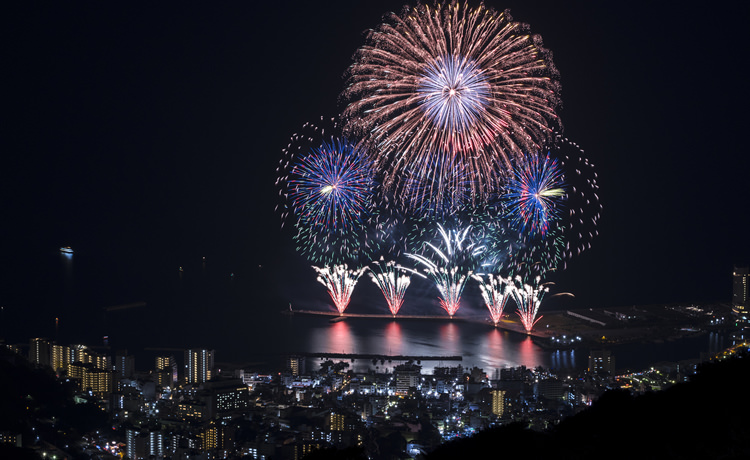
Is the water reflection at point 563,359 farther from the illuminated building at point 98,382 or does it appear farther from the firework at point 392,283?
the illuminated building at point 98,382

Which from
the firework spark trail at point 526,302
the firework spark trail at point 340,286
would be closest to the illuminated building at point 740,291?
the firework spark trail at point 526,302

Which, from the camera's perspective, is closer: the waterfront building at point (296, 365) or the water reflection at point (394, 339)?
the waterfront building at point (296, 365)

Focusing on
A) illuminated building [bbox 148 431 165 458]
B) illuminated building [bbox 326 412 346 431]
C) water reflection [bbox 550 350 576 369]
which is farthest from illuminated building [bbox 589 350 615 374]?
illuminated building [bbox 148 431 165 458]

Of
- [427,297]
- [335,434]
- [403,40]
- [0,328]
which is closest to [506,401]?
[335,434]

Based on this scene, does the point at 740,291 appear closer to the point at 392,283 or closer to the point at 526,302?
the point at 526,302

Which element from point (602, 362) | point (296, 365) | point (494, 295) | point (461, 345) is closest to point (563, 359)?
point (602, 362)

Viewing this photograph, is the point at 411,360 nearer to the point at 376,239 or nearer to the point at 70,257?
the point at 376,239
